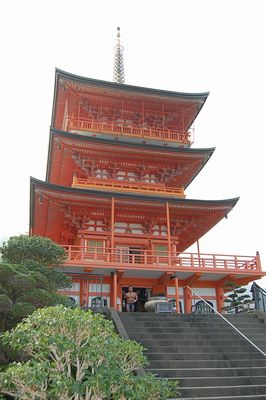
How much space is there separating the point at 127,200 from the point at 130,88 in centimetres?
804

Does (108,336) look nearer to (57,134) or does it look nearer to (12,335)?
(12,335)

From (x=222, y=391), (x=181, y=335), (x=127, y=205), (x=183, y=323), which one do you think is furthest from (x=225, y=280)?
(x=222, y=391)

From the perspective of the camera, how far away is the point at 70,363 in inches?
256

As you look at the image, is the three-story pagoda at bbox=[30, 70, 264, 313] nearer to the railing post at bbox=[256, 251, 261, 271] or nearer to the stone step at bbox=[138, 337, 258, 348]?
the railing post at bbox=[256, 251, 261, 271]

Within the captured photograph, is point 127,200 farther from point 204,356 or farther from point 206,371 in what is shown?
point 206,371

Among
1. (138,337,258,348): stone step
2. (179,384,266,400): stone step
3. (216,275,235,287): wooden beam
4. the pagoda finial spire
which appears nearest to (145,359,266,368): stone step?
(179,384,266,400): stone step

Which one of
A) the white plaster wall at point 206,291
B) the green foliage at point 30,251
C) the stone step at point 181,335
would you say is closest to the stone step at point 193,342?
the stone step at point 181,335

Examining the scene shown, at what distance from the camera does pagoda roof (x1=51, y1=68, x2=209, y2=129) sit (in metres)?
24.4

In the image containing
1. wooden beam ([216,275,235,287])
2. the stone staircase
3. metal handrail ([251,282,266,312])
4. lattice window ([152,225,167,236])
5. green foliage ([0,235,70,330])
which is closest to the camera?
the stone staircase

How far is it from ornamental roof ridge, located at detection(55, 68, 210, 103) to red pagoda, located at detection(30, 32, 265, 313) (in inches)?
2.5

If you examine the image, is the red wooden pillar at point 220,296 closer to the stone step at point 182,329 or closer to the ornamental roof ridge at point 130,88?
the stone step at point 182,329

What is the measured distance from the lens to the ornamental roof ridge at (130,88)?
24250mm

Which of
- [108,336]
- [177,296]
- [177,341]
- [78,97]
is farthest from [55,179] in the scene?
[108,336]

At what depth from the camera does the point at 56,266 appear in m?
16.0
